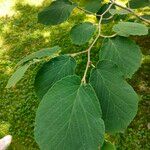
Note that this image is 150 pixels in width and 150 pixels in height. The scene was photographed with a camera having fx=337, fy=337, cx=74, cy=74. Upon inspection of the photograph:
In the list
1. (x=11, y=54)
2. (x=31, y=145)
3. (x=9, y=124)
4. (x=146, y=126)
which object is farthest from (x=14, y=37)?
(x=146, y=126)

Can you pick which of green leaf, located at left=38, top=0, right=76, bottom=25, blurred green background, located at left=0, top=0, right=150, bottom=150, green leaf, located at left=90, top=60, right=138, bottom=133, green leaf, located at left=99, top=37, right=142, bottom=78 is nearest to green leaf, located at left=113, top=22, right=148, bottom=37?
green leaf, located at left=99, top=37, right=142, bottom=78

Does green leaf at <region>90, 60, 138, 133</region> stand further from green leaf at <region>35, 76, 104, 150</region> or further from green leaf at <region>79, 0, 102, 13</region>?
green leaf at <region>79, 0, 102, 13</region>

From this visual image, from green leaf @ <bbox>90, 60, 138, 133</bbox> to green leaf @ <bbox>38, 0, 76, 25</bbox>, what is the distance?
17.6 inches

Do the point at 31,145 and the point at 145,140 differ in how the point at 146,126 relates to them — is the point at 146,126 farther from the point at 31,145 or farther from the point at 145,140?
the point at 31,145

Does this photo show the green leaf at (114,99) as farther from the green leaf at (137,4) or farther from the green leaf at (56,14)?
the green leaf at (137,4)

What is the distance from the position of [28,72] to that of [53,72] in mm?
3767

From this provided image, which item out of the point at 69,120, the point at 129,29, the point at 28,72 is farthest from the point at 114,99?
the point at 28,72

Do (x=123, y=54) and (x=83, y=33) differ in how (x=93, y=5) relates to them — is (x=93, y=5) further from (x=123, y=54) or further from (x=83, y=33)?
(x=123, y=54)

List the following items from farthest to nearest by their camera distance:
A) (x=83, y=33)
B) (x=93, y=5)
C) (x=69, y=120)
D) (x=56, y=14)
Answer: (x=93, y=5)
(x=56, y=14)
(x=83, y=33)
(x=69, y=120)

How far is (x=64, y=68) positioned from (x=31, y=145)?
281 centimetres

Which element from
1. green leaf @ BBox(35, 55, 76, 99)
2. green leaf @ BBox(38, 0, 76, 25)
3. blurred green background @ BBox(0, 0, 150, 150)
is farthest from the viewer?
blurred green background @ BBox(0, 0, 150, 150)

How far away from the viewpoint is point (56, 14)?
119 centimetres

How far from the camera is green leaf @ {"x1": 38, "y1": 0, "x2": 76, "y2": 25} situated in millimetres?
1180

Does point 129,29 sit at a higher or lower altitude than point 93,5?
higher
